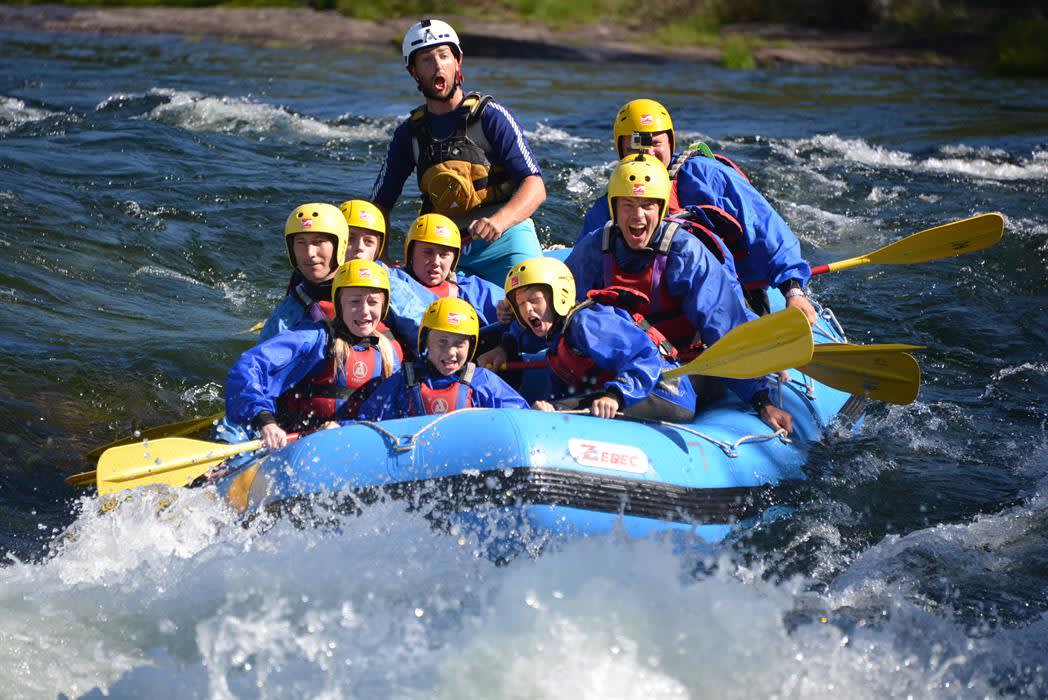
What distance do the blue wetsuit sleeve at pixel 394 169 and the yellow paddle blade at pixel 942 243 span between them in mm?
2318

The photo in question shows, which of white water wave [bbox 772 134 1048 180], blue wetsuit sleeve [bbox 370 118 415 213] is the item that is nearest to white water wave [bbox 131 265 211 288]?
blue wetsuit sleeve [bbox 370 118 415 213]

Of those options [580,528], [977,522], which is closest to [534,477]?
[580,528]

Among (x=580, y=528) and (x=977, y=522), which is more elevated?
(x=580, y=528)

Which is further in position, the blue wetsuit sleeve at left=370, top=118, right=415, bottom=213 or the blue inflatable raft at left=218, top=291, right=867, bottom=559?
the blue wetsuit sleeve at left=370, top=118, right=415, bottom=213

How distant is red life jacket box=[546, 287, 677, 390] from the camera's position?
17.0 ft

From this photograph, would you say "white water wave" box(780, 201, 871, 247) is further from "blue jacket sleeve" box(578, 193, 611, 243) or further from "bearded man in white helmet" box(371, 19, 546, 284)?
"bearded man in white helmet" box(371, 19, 546, 284)

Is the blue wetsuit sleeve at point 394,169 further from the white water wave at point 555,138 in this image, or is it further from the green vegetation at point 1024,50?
the green vegetation at point 1024,50

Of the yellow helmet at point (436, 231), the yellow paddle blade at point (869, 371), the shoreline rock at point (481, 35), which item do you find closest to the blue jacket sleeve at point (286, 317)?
the yellow helmet at point (436, 231)

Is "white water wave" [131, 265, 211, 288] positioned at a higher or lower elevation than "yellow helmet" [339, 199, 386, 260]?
lower

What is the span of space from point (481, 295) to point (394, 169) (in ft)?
2.82

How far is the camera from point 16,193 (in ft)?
32.0

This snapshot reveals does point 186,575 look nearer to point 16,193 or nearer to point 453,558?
point 453,558

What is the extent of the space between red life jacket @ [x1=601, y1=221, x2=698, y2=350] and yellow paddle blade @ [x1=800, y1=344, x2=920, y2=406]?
1.94 ft

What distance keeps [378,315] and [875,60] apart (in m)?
17.3
